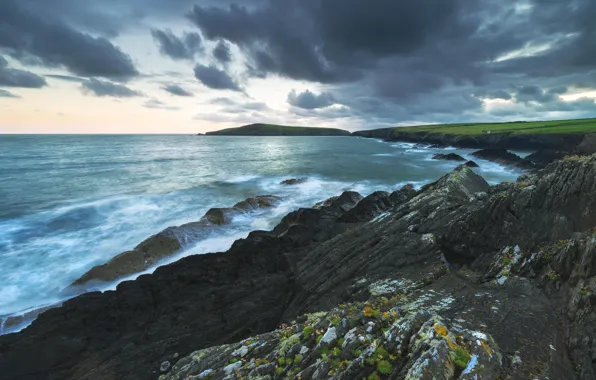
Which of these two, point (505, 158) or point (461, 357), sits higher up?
point (461, 357)

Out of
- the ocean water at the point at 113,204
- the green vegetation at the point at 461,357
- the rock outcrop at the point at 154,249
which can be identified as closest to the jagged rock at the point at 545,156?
the ocean water at the point at 113,204

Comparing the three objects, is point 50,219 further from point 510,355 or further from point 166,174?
point 510,355

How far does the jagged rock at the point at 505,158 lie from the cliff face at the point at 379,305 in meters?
63.3

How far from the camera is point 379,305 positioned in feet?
37.3

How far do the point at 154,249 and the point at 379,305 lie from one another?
23.2 m

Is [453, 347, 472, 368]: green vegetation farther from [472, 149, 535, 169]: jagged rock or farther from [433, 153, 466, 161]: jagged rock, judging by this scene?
[433, 153, 466, 161]: jagged rock

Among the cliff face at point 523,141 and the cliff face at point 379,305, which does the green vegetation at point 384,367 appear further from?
the cliff face at point 523,141

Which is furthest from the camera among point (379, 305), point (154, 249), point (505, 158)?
point (505, 158)

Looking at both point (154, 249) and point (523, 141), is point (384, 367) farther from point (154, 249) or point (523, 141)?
point (523, 141)

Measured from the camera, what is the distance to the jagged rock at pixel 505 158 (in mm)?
75188

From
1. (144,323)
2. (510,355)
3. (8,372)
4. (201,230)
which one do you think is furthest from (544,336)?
(201,230)

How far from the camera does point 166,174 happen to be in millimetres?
79062

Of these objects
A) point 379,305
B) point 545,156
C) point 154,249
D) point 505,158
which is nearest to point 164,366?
point 379,305

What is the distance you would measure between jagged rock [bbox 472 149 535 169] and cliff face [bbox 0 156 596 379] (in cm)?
6331
